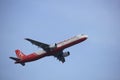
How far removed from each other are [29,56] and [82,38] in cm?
1850

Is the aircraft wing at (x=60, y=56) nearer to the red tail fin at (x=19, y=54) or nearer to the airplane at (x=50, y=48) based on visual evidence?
the airplane at (x=50, y=48)

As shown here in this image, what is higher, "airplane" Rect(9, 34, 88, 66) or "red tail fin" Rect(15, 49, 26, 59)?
"red tail fin" Rect(15, 49, 26, 59)

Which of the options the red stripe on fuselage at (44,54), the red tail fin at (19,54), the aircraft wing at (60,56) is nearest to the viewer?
the red stripe on fuselage at (44,54)

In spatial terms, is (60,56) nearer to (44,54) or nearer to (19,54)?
(44,54)

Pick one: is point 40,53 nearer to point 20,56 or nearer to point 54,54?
point 54,54

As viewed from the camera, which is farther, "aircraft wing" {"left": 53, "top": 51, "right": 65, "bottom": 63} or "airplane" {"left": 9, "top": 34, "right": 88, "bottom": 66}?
"aircraft wing" {"left": 53, "top": 51, "right": 65, "bottom": 63}

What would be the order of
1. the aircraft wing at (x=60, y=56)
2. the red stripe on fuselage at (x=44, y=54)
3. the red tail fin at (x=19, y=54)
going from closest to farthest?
the red stripe on fuselage at (x=44, y=54) < the aircraft wing at (x=60, y=56) < the red tail fin at (x=19, y=54)

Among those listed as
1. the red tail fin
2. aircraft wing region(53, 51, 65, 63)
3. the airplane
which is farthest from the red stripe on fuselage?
aircraft wing region(53, 51, 65, 63)

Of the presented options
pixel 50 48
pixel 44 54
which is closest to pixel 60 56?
pixel 44 54

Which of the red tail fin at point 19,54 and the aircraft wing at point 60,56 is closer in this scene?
the aircraft wing at point 60,56

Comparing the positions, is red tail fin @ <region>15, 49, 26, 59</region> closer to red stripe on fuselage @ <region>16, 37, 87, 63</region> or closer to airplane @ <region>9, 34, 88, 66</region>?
airplane @ <region>9, 34, 88, 66</region>

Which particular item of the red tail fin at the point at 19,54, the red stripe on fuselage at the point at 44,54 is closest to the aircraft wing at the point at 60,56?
the red stripe on fuselage at the point at 44,54

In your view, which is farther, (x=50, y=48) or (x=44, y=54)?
(x=44, y=54)

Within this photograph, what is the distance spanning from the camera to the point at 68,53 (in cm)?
8662
